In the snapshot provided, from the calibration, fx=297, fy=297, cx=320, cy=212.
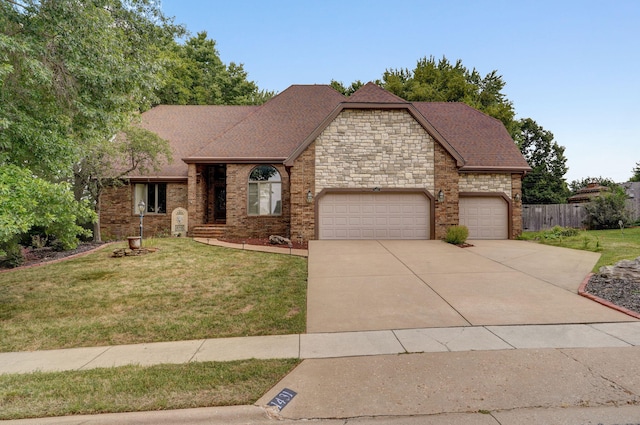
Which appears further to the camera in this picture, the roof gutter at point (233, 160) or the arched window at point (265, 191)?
the arched window at point (265, 191)

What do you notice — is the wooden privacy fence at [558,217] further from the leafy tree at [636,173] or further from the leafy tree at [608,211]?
the leafy tree at [636,173]

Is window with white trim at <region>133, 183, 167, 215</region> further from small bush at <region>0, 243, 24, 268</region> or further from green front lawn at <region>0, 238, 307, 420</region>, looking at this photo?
small bush at <region>0, 243, 24, 268</region>

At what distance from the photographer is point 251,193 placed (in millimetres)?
15289

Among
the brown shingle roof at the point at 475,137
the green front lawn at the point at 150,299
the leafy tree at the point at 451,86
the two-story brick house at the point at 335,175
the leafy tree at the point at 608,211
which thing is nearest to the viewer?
the green front lawn at the point at 150,299

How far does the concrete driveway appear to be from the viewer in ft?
17.3

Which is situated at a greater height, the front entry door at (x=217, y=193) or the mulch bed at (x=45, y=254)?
the front entry door at (x=217, y=193)

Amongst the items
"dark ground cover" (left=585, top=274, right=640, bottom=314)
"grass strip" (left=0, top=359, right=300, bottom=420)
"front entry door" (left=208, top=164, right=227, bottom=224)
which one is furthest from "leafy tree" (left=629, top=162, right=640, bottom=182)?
"grass strip" (left=0, top=359, right=300, bottom=420)

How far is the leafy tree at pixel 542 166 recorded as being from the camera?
29.2 metres

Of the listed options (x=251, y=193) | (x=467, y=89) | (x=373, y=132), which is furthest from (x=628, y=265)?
(x=467, y=89)

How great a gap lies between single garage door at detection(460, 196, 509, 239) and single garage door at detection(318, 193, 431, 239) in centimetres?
272

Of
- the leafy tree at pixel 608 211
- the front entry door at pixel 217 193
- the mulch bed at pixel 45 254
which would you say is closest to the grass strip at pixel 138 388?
the mulch bed at pixel 45 254

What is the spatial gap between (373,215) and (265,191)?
5.67 metres

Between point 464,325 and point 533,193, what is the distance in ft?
101

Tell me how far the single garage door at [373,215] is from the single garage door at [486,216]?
2.72 metres
